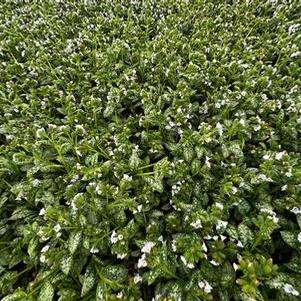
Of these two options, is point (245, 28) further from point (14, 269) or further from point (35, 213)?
point (14, 269)

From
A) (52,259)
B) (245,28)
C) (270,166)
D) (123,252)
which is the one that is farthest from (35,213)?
(245,28)

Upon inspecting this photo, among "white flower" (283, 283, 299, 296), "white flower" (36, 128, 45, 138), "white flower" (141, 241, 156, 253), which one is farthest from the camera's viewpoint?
"white flower" (36, 128, 45, 138)

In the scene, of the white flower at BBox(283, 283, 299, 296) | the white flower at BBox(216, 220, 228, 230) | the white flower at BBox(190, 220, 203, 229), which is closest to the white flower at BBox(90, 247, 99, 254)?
the white flower at BBox(190, 220, 203, 229)

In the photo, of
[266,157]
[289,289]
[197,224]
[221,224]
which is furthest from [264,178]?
[289,289]

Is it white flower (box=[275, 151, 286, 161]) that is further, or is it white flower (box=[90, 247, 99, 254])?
white flower (box=[275, 151, 286, 161])

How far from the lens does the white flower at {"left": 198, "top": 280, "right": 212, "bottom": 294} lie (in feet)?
6.79

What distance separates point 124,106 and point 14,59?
1711mm

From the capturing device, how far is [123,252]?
2307 millimetres

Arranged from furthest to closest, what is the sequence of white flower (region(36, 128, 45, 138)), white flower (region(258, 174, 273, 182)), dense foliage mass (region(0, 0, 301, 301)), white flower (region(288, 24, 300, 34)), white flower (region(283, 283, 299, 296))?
white flower (region(288, 24, 300, 34)) < white flower (region(36, 128, 45, 138)) < white flower (region(258, 174, 273, 182)) < dense foliage mass (region(0, 0, 301, 301)) < white flower (region(283, 283, 299, 296))

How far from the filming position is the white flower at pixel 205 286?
207 cm

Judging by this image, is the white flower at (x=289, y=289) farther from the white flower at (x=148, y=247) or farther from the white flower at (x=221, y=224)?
the white flower at (x=148, y=247)

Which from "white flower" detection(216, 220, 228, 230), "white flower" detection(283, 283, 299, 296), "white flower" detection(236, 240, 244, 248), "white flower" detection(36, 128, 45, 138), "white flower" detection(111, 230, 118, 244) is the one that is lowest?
"white flower" detection(111, 230, 118, 244)

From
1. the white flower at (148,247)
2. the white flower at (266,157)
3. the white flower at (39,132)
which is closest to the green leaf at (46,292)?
the white flower at (148,247)

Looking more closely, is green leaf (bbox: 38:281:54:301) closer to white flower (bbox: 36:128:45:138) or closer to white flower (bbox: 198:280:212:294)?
white flower (bbox: 198:280:212:294)
